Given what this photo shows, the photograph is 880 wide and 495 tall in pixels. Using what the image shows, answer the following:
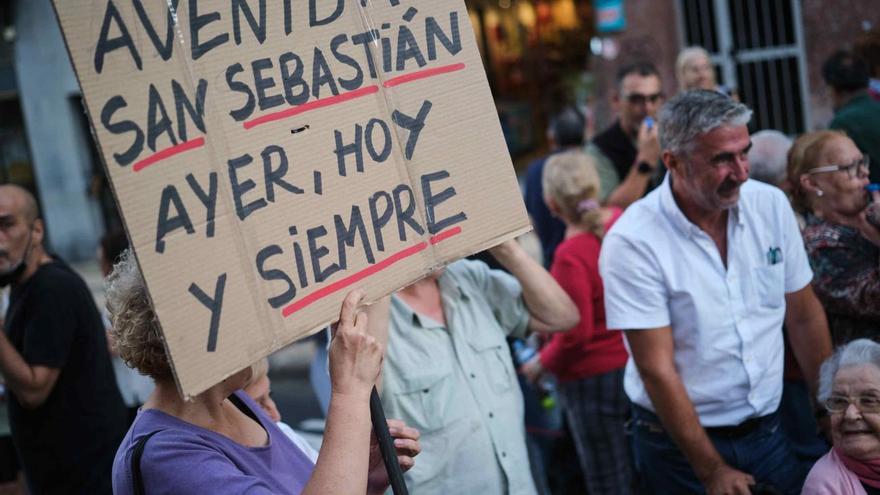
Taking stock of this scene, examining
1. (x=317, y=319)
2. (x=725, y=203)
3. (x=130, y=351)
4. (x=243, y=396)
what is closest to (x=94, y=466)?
(x=243, y=396)

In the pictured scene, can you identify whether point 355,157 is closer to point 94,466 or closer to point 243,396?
point 243,396

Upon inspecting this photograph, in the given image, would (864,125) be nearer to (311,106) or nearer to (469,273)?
(469,273)

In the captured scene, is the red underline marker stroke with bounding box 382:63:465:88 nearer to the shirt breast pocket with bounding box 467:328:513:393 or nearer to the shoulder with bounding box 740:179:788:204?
the shirt breast pocket with bounding box 467:328:513:393

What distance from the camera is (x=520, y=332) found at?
3281mm

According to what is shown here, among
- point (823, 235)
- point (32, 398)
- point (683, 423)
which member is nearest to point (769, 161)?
point (823, 235)

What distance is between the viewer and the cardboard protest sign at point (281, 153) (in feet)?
5.47

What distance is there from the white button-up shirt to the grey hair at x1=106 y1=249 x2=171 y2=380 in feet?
5.02

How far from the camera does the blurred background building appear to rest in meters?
9.84

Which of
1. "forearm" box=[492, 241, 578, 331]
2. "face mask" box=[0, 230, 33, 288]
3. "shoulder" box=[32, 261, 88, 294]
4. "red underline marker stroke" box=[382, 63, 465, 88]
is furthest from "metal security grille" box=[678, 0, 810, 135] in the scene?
"red underline marker stroke" box=[382, 63, 465, 88]

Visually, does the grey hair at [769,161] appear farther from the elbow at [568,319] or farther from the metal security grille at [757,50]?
the metal security grille at [757,50]

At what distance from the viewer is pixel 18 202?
3.67 m

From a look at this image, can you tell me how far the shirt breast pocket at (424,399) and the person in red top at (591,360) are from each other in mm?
1349

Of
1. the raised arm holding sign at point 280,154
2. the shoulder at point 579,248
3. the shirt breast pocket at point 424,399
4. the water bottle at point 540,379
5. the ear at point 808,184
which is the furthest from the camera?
the water bottle at point 540,379

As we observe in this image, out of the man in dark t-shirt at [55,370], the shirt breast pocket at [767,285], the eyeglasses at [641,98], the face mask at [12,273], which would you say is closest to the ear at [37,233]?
the man in dark t-shirt at [55,370]
